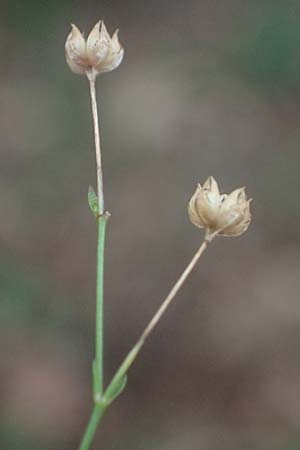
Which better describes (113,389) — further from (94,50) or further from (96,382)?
(94,50)

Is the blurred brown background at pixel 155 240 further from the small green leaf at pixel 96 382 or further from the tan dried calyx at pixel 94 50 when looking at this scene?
the small green leaf at pixel 96 382

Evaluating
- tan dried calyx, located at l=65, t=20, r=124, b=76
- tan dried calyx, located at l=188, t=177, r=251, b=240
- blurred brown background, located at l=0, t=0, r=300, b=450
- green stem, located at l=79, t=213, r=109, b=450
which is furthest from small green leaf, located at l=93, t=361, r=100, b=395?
blurred brown background, located at l=0, t=0, r=300, b=450

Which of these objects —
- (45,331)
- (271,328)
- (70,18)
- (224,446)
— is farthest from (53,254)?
(70,18)

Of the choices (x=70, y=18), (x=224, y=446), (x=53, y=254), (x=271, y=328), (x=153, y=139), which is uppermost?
(x=70, y=18)

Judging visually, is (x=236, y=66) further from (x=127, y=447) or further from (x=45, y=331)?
(x=127, y=447)

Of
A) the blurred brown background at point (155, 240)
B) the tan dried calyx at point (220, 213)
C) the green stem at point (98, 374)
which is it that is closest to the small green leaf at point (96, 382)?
the green stem at point (98, 374)

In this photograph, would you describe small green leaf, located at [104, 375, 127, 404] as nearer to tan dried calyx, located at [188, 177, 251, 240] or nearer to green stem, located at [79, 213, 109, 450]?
green stem, located at [79, 213, 109, 450]

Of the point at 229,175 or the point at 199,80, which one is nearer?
the point at 229,175
